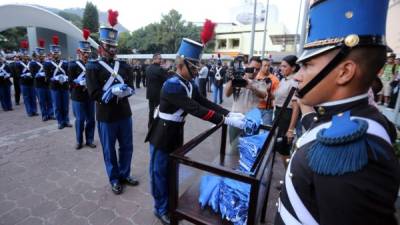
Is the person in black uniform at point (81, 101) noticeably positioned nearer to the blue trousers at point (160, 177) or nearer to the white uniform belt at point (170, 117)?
the blue trousers at point (160, 177)

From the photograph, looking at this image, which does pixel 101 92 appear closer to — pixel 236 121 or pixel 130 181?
pixel 130 181

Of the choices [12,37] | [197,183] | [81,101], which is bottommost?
[197,183]

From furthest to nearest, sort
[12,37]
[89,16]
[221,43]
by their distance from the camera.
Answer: [89,16], [221,43], [12,37]

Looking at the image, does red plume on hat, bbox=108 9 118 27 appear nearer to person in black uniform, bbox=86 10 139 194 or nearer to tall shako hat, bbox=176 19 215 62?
person in black uniform, bbox=86 10 139 194

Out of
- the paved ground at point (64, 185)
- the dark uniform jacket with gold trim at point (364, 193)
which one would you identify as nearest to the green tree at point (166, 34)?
the paved ground at point (64, 185)

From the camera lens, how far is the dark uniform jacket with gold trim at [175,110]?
7.41ft

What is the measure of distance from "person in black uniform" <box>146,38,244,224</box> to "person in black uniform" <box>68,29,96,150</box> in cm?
298

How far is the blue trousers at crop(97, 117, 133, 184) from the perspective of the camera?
327 cm

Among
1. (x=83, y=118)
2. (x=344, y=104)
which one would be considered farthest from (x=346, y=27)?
(x=83, y=118)

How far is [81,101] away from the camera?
4977mm

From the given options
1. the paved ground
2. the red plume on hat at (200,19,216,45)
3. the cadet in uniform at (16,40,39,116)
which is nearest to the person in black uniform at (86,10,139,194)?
the paved ground

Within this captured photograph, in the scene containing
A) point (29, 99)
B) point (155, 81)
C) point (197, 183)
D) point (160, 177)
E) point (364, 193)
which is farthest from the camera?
point (29, 99)

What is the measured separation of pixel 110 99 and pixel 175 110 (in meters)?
1.25

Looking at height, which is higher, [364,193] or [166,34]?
[166,34]
